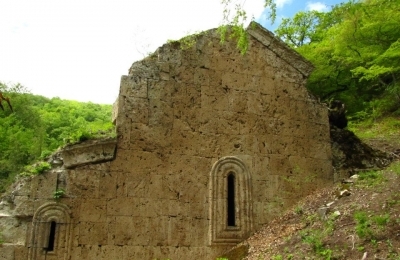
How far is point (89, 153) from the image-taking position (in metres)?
9.34

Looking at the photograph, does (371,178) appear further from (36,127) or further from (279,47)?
(36,127)

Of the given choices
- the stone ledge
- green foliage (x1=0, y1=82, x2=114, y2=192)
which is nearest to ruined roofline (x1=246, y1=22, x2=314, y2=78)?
green foliage (x1=0, y1=82, x2=114, y2=192)

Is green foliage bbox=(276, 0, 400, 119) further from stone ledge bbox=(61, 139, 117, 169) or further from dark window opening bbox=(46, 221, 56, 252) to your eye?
dark window opening bbox=(46, 221, 56, 252)

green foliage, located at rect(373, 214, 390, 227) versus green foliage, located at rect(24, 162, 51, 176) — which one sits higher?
green foliage, located at rect(24, 162, 51, 176)

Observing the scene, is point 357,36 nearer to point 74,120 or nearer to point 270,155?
point 270,155

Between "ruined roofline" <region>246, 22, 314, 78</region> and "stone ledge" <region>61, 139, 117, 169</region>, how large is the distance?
5.02 metres

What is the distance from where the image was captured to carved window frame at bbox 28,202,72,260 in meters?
8.51

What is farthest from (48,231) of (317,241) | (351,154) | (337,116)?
(337,116)

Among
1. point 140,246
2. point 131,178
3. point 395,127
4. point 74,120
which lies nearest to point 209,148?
point 131,178

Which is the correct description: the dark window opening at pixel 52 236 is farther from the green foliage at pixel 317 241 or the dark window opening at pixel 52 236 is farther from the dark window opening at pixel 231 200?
the green foliage at pixel 317 241

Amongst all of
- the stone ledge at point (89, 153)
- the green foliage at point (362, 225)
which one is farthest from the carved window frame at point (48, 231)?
the green foliage at point (362, 225)

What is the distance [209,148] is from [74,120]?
17.2 meters

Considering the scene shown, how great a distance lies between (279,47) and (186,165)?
4404mm

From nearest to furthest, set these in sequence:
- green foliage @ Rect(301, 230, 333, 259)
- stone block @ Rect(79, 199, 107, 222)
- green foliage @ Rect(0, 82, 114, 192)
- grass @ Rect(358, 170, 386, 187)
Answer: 1. green foliage @ Rect(301, 230, 333, 259)
2. stone block @ Rect(79, 199, 107, 222)
3. grass @ Rect(358, 170, 386, 187)
4. green foliage @ Rect(0, 82, 114, 192)
